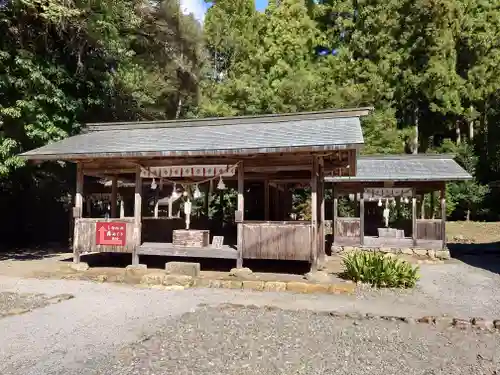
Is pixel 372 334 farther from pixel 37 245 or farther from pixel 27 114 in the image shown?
pixel 37 245

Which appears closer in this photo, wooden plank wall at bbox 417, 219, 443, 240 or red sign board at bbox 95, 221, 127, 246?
red sign board at bbox 95, 221, 127, 246

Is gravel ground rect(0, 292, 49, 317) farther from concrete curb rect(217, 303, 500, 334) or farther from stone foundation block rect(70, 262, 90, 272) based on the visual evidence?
concrete curb rect(217, 303, 500, 334)

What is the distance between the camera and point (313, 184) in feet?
33.9

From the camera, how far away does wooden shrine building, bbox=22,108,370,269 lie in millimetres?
10227

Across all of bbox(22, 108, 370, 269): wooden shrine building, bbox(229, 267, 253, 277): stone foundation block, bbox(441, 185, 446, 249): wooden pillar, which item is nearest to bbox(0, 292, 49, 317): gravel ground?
bbox(22, 108, 370, 269): wooden shrine building

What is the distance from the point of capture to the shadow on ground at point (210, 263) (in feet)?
38.1

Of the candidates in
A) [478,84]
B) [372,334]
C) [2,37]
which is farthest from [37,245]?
[478,84]

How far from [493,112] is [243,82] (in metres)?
17.7

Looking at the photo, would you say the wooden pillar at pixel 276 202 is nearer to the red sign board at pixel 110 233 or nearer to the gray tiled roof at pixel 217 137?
the gray tiled roof at pixel 217 137

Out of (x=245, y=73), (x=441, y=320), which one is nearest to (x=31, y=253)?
(x=441, y=320)

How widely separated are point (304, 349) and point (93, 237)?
811cm

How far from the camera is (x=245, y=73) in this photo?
95.0 feet

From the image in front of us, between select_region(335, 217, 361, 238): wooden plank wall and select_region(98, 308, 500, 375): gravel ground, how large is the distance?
10.5 meters

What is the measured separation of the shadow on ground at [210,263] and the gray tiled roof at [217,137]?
3388 mm
